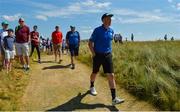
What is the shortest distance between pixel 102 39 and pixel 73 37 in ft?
18.7

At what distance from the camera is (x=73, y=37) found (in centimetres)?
1631

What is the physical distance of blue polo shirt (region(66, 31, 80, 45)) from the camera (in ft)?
53.5

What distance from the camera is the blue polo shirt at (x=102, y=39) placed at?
1069cm

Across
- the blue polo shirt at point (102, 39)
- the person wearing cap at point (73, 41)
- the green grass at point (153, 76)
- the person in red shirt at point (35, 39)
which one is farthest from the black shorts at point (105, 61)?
the person in red shirt at point (35, 39)

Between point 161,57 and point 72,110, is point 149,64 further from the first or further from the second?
point 72,110

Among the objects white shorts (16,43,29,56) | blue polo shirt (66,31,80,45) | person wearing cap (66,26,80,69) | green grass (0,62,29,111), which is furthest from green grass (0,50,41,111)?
blue polo shirt (66,31,80,45)

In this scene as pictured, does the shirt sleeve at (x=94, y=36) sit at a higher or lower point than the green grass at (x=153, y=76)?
higher

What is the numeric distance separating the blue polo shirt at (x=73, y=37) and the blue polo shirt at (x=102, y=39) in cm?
549

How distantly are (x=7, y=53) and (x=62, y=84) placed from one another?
275 centimetres

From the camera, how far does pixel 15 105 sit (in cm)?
1045

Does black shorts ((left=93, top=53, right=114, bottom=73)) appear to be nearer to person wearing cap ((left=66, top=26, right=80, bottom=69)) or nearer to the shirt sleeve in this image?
the shirt sleeve

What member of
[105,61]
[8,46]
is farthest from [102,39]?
[8,46]

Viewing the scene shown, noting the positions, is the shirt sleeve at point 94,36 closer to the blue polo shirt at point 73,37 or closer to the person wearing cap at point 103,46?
the person wearing cap at point 103,46

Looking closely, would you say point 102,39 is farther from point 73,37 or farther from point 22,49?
point 73,37
